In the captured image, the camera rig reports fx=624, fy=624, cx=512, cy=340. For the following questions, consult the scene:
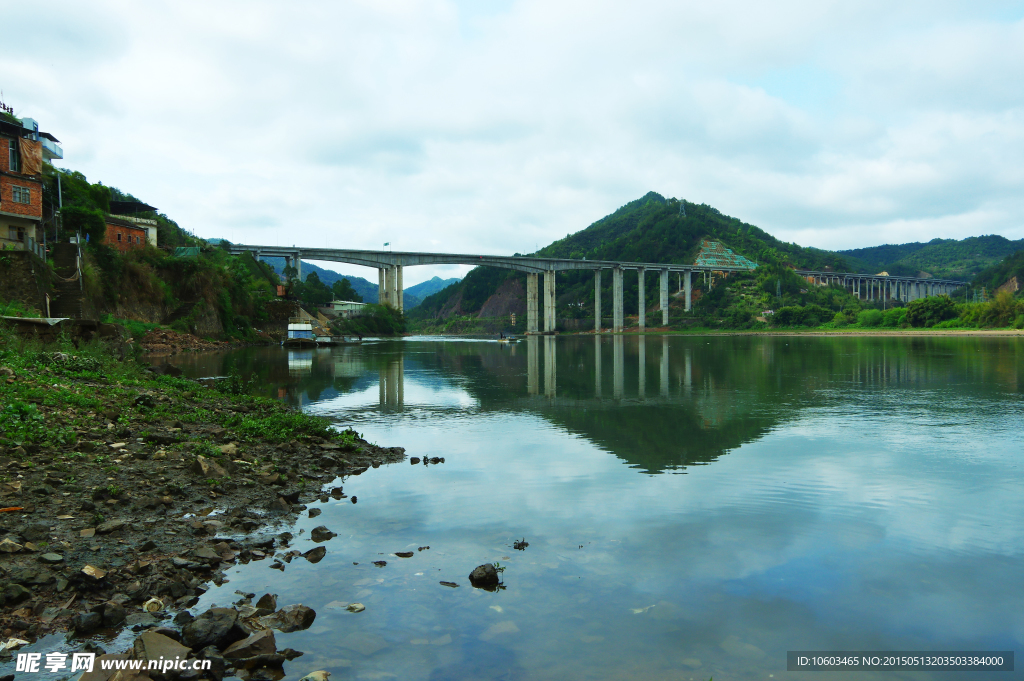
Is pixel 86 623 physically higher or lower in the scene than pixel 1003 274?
lower

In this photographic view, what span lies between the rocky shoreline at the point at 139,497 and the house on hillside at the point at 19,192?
91.4ft

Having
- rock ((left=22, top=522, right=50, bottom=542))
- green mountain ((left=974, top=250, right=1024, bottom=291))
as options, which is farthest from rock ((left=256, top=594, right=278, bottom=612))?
green mountain ((left=974, top=250, right=1024, bottom=291))

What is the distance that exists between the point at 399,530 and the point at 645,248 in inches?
7309

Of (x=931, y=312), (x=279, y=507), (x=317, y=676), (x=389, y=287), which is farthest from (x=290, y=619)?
(x=931, y=312)

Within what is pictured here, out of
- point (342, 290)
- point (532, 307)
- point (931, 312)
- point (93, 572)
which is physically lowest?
point (93, 572)

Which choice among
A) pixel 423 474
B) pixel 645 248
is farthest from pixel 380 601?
pixel 645 248

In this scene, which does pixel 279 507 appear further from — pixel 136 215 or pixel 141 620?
pixel 136 215

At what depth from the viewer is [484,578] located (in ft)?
24.5

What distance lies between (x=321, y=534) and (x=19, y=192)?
42.9 m

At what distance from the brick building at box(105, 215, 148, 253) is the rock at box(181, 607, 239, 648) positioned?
59.7 m

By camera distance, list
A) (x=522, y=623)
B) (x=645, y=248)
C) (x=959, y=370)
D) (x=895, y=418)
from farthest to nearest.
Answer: (x=645, y=248)
(x=959, y=370)
(x=895, y=418)
(x=522, y=623)

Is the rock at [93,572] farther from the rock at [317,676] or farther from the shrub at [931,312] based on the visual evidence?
the shrub at [931,312]

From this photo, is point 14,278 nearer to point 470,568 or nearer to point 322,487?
point 322,487

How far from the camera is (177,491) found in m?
9.58
